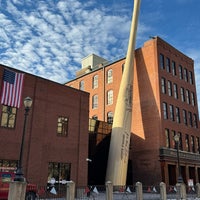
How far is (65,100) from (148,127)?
14.1 meters

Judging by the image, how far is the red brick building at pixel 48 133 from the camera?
2345 centimetres

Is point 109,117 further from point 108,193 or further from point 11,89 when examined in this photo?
point 108,193

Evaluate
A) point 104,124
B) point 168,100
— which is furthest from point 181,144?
point 104,124

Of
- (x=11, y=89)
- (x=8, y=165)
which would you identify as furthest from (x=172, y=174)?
(x=11, y=89)

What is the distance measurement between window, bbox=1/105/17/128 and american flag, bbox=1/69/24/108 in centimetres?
297

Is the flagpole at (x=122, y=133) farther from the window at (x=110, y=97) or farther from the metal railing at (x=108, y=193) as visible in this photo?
the window at (x=110, y=97)

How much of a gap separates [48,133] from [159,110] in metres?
17.0

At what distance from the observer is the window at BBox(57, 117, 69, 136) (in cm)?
2726

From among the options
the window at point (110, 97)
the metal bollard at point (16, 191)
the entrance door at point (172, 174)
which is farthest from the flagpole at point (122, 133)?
the metal bollard at point (16, 191)

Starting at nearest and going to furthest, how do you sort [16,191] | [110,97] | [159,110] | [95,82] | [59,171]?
[16,191] < [59,171] < [159,110] < [110,97] < [95,82]

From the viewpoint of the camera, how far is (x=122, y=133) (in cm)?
3152

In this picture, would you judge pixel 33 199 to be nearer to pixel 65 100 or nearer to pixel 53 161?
pixel 53 161

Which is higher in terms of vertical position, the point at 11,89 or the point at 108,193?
the point at 11,89

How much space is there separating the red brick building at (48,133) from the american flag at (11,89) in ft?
8.80
